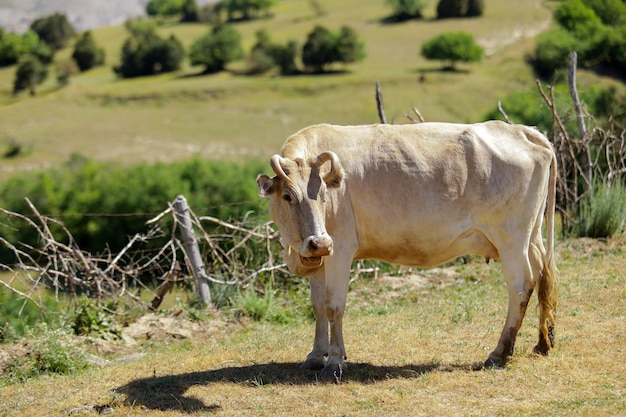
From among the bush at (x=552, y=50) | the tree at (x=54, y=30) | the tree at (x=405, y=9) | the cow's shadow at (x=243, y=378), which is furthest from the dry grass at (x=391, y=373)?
the tree at (x=54, y=30)

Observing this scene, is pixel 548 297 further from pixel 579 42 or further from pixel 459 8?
pixel 459 8

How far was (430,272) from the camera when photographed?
12.6 metres

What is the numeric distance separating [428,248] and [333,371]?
Answer: 149 centimetres

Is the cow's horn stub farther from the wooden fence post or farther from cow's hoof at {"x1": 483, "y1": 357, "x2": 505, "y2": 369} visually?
the wooden fence post

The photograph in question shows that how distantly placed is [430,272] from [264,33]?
95.9m

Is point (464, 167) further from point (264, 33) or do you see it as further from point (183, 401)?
point (264, 33)

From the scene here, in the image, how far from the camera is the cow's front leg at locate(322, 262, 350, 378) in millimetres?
7680

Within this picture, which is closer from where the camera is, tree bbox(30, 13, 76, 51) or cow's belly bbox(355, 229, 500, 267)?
cow's belly bbox(355, 229, 500, 267)

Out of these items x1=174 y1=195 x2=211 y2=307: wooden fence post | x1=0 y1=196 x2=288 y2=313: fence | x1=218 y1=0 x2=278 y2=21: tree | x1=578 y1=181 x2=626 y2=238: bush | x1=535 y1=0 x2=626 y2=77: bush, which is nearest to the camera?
x1=0 y1=196 x2=288 y2=313: fence

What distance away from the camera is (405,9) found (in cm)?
11512

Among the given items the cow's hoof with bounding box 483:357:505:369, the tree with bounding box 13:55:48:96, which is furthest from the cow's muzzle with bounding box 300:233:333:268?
the tree with bounding box 13:55:48:96

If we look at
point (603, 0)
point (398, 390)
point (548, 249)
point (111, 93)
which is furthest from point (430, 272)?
point (603, 0)

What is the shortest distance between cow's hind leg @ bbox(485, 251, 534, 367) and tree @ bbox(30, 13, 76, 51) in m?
134

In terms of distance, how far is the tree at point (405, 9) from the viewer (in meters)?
114
